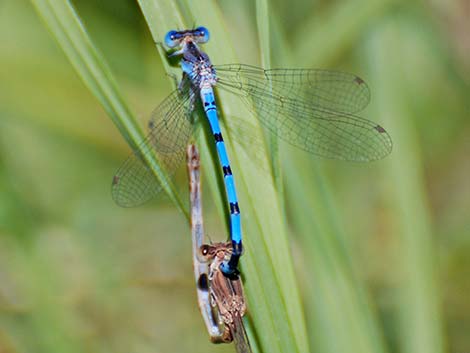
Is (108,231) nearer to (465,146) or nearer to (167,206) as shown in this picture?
(167,206)

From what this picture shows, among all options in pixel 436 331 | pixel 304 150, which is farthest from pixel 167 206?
pixel 436 331

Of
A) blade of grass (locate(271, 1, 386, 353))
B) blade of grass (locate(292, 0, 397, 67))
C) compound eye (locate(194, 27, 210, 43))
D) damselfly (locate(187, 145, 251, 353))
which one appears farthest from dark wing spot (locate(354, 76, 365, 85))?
damselfly (locate(187, 145, 251, 353))

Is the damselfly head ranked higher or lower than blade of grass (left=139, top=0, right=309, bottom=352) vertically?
higher

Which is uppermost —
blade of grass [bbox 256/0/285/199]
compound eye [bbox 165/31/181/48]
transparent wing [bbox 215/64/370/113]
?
transparent wing [bbox 215/64/370/113]

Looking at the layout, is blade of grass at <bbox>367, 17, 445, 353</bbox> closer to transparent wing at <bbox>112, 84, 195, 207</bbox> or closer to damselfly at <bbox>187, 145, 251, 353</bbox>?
damselfly at <bbox>187, 145, 251, 353</bbox>

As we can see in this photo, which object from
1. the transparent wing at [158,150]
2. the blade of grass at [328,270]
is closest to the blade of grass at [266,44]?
the blade of grass at [328,270]
